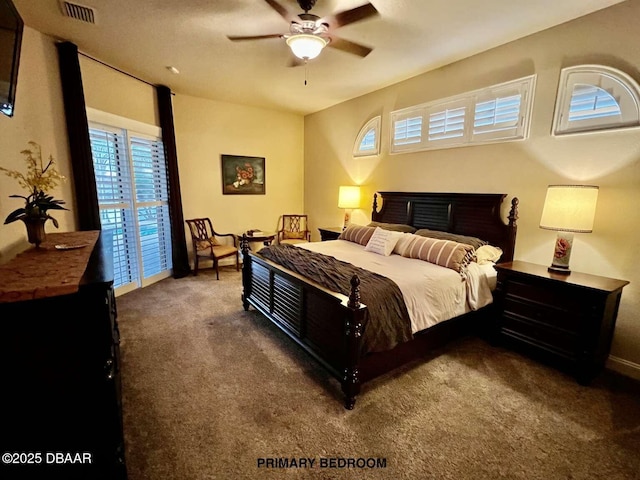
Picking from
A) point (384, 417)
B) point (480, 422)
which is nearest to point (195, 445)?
point (384, 417)

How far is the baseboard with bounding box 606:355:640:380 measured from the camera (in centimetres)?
239

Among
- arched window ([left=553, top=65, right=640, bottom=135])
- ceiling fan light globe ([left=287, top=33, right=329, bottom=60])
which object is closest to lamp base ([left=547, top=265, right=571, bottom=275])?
arched window ([left=553, top=65, right=640, bottom=135])

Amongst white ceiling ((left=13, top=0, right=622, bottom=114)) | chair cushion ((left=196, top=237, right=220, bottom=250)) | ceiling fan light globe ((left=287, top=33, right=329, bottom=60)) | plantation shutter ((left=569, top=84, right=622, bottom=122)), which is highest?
white ceiling ((left=13, top=0, right=622, bottom=114))

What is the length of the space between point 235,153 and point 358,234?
2.83 meters

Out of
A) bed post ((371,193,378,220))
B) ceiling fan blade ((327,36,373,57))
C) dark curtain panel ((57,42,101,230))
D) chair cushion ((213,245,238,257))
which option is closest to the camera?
ceiling fan blade ((327,36,373,57))

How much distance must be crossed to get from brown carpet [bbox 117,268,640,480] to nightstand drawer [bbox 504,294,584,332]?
0.39 m

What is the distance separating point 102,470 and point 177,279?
3.55 meters

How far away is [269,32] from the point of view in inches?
112

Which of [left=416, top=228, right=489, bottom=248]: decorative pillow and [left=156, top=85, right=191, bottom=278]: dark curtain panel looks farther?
[left=156, top=85, right=191, bottom=278]: dark curtain panel

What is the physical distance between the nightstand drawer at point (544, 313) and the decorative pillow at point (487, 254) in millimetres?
424

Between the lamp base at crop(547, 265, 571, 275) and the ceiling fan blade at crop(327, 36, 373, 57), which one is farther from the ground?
the ceiling fan blade at crop(327, 36, 373, 57)

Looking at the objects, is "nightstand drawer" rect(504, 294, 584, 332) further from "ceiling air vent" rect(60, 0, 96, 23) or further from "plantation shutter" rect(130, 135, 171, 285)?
"plantation shutter" rect(130, 135, 171, 285)

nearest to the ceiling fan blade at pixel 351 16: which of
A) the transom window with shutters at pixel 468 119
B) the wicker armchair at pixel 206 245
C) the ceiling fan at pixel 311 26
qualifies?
the ceiling fan at pixel 311 26

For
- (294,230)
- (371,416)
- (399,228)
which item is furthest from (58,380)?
(294,230)
